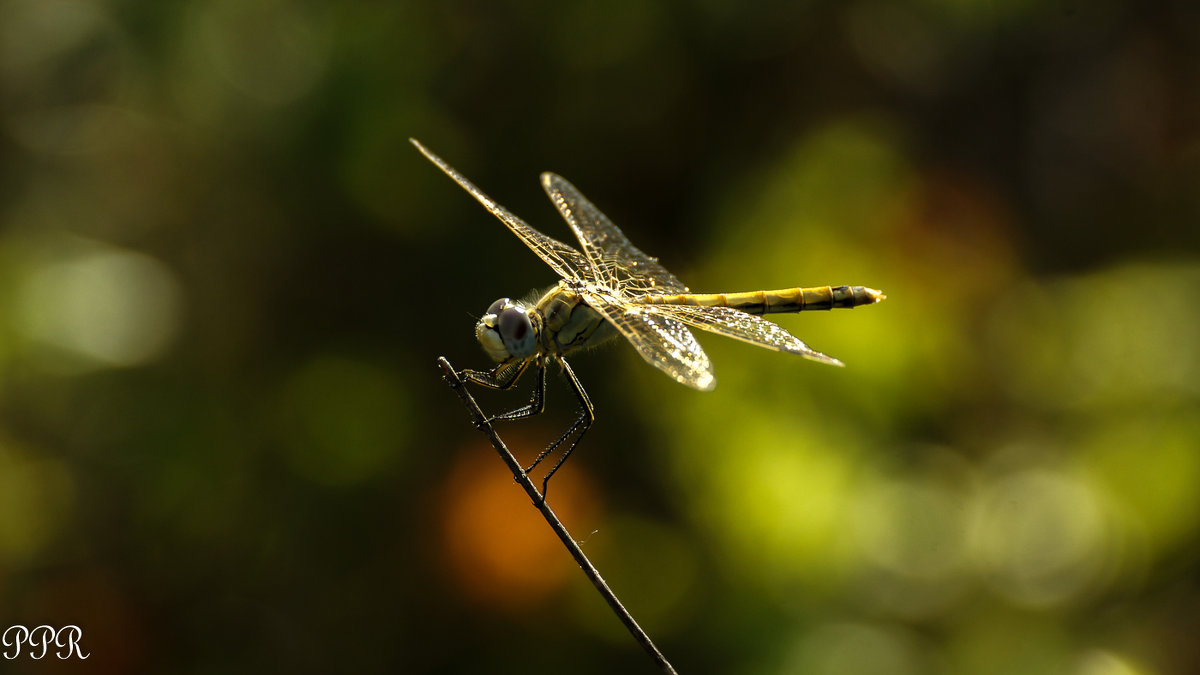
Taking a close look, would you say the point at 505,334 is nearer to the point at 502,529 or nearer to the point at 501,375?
the point at 501,375

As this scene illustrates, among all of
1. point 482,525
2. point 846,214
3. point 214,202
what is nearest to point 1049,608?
point 846,214

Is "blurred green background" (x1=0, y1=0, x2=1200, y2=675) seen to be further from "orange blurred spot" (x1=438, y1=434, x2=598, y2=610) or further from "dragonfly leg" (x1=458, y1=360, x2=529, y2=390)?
"dragonfly leg" (x1=458, y1=360, x2=529, y2=390)

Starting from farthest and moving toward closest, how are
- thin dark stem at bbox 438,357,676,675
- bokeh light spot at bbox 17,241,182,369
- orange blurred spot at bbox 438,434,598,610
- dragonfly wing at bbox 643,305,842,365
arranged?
1. orange blurred spot at bbox 438,434,598,610
2. bokeh light spot at bbox 17,241,182,369
3. dragonfly wing at bbox 643,305,842,365
4. thin dark stem at bbox 438,357,676,675

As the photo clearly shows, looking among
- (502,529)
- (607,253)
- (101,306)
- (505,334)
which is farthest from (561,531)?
(101,306)

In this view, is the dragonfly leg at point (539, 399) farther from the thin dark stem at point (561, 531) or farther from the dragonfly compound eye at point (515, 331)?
the thin dark stem at point (561, 531)

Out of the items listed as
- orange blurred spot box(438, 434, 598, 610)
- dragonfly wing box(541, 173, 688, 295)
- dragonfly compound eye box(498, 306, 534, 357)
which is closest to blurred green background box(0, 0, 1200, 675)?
orange blurred spot box(438, 434, 598, 610)

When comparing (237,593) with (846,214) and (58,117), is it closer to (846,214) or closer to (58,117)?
(58,117)
